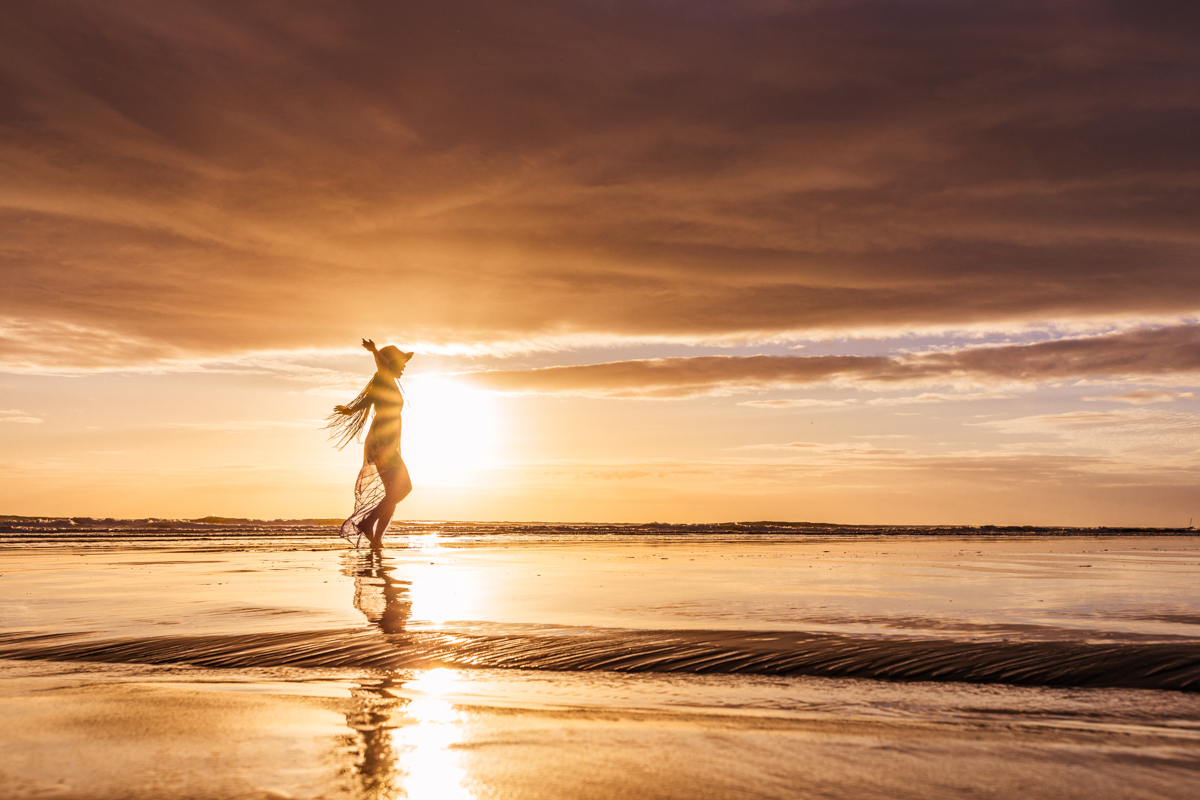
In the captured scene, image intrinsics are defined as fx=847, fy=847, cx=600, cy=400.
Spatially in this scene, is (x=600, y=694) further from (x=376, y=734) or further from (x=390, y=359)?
(x=390, y=359)

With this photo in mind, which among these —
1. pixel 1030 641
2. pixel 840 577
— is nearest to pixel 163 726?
pixel 1030 641

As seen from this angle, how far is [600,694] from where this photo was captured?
5207 mm

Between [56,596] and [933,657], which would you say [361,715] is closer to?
[933,657]

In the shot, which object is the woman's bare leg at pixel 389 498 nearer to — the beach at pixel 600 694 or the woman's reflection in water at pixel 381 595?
the woman's reflection in water at pixel 381 595

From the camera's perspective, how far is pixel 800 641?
6.70 meters

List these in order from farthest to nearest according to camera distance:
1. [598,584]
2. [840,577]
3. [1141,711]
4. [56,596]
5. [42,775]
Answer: [840,577], [598,584], [56,596], [1141,711], [42,775]

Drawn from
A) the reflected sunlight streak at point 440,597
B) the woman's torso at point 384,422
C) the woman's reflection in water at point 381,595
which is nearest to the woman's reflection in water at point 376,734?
the woman's reflection in water at point 381,595

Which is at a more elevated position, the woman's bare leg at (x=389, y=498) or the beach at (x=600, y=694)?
the woman's bare leg at (x=389, y=498)

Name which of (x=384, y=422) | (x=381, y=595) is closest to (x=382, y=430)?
(x=384, y=422)

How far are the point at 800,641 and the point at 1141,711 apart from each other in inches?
96.2

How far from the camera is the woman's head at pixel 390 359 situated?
68.3 ft

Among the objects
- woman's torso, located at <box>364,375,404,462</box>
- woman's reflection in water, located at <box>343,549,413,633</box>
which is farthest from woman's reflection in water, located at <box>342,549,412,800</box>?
woman's torso, located at <box>364,375,404,462</box>

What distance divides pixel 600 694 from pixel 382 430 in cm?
1631

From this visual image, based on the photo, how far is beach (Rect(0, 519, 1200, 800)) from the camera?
345 cm
